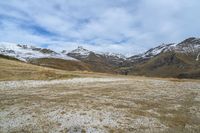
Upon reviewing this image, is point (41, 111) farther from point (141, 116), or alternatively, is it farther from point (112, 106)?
point (141, 116)

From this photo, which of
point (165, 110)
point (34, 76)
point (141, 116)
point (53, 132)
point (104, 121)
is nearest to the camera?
point (53, 132)

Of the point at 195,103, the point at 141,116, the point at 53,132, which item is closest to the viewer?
the point at 53,132

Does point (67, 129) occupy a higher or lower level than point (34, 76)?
lower

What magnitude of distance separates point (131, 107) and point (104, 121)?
696 cm

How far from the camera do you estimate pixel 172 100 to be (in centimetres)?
3834

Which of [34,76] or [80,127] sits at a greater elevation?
[34,76]

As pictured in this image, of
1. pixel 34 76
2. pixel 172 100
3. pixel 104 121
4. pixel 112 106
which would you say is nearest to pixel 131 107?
pixel 112 106

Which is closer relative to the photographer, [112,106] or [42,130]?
[42,130]

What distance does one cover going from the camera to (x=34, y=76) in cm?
6956

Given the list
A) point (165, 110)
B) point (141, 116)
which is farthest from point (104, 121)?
point (165, 110)

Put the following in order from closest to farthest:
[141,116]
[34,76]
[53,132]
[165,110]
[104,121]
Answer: [53,132]
[104,121]
[141,116]
[165,110]
[34,76]

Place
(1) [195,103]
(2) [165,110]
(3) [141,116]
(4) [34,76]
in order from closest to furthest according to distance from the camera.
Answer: (3) [141,116] → (2) [165,110] → (1) [195,103] → (4) [34,76]

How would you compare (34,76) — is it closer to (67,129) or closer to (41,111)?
(41,111)

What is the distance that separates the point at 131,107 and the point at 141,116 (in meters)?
3.84
